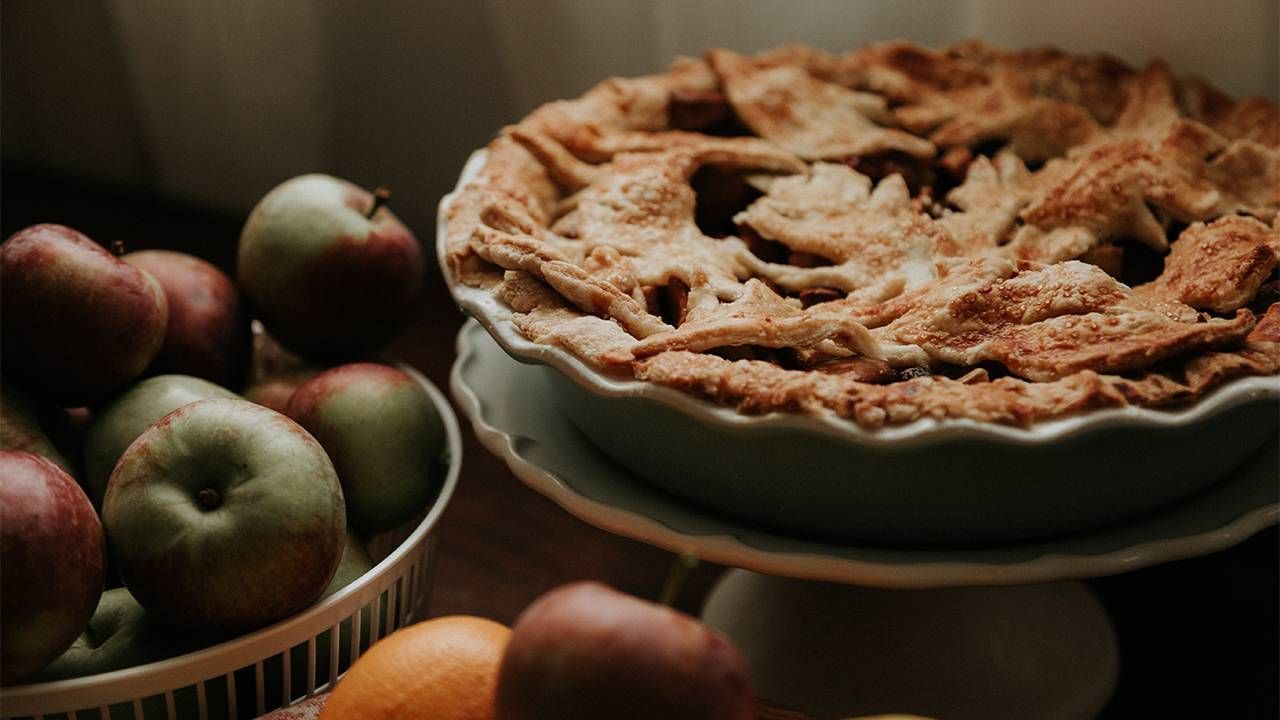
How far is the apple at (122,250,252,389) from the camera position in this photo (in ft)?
2.91

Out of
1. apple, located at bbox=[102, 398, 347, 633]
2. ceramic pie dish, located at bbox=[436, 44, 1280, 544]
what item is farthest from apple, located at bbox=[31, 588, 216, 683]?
ceramic pie dish, located at bbox=[436, 44, 1280, 544]

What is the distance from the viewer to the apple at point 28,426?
2.55 feet

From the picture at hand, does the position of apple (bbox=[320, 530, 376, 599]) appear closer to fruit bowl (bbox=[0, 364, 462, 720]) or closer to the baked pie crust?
fruit bowl (bbox=[0, 364, 462, 720])

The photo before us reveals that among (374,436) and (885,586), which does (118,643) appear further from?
(885,586)

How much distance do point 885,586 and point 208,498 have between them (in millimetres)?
390

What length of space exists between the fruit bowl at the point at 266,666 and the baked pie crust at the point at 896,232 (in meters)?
0.20

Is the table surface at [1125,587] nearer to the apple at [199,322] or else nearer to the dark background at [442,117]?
the dark background at [442,117]

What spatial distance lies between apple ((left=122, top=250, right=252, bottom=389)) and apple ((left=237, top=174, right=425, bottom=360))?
0.02 m

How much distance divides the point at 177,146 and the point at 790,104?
96 centimetres

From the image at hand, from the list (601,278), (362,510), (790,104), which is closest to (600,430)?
(601,278)

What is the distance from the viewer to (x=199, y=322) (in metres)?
0.90

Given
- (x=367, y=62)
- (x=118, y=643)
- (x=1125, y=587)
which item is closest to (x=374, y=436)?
(x=118, y=643)

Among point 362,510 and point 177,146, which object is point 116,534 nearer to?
point 362,510

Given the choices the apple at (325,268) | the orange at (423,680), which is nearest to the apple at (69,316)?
the apple at (325,268)
